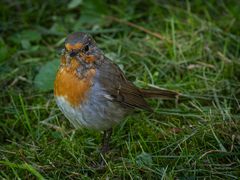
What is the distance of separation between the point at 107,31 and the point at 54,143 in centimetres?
155

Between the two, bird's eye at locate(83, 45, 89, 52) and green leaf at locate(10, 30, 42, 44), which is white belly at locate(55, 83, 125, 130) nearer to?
bird's eye at locate(83, 45, 89, 52)

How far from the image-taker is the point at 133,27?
16.4 feet

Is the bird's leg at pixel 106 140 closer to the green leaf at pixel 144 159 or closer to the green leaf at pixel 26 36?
the green leaf at pixel 144 159

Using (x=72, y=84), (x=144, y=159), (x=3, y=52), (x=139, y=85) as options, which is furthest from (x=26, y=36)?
(x=144, y=159)

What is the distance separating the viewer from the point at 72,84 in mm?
3404

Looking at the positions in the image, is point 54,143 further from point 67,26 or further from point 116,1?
point 116,1

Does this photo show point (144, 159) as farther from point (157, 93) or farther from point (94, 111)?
point (157, 93)

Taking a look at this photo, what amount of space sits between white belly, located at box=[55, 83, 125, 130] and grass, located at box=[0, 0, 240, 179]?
0.21 m

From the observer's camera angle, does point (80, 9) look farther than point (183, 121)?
Yes

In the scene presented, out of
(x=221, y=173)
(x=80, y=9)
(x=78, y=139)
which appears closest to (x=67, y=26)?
(x=80, y=9)

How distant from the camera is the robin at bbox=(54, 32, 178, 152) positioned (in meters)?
3.41

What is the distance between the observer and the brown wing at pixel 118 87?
358 centimetres

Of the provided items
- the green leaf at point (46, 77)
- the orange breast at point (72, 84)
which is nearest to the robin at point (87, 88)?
the orange breast at point (72, 84)

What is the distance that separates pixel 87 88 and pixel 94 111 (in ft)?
0.50
